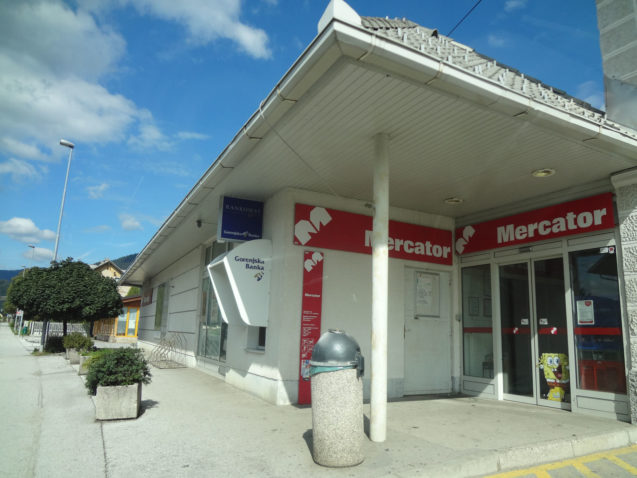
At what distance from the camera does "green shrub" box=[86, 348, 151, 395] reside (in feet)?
18.7

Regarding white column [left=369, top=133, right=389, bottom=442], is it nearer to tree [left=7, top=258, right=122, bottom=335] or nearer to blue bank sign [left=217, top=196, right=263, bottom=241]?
blue bank sign [left=217, top=196, right=263, bottom=241]

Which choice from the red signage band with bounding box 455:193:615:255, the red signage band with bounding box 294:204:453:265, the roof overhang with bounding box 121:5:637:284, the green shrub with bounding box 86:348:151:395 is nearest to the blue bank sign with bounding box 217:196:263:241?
the roof overhang with bounding box 121:5:637:284

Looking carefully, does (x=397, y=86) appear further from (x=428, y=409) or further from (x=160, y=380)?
(x=160, y=380)

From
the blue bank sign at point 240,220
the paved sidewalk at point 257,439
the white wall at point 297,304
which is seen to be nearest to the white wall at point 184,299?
the white wall at point 297,304

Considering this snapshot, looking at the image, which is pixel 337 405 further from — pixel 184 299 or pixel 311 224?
pixel 184 299

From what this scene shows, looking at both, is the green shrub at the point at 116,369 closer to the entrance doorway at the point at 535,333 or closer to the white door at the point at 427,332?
the white door at the point at 427,332

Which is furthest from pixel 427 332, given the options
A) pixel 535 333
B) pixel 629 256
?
pixel 629 256

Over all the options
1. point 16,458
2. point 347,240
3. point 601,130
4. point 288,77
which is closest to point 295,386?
point 347,240

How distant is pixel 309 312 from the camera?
7.12 metres

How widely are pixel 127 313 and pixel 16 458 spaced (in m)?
31.0

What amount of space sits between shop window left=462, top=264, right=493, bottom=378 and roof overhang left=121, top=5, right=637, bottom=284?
1249mm

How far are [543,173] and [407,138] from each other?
2328 millimetres

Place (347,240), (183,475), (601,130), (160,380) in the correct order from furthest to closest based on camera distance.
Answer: (160,380), (347,240), (601,130), (183,475)

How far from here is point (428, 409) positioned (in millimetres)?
6562
